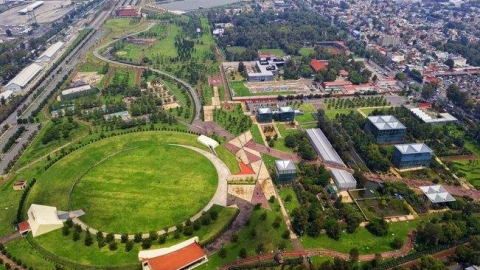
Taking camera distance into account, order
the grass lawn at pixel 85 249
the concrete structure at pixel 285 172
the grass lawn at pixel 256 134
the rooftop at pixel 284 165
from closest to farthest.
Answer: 1. the grass lawn at pixel 85 249
2. the concrete structure at pixel 285 172
3. the rooftop at pixel 284 165
4. the grass lawn at pixel 256 134

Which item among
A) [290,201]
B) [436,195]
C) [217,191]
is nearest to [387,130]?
[436,195]

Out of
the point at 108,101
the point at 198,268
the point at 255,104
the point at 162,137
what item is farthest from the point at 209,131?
the point at 198,268

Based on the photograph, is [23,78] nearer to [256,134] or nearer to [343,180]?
[256,134]

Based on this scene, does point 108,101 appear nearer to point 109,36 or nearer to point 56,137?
point 56,137

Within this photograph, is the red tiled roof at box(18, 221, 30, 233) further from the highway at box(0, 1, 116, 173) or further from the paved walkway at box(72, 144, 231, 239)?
the highway at box(0, 1, 116, 173)

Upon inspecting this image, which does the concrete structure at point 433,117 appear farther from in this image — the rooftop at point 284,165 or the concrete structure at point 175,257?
the concrete structure at point 175,257

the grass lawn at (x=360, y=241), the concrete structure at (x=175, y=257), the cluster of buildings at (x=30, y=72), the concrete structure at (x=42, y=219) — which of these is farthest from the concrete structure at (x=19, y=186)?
the grass lawn at (x=360, y=241)
